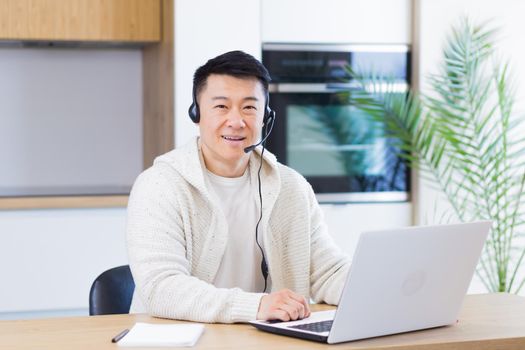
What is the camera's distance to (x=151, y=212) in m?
2.20

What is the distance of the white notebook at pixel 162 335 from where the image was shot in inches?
69.1

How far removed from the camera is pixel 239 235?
240 cm

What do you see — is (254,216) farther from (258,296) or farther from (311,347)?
(311,347)

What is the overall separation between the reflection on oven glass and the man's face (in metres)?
1.91

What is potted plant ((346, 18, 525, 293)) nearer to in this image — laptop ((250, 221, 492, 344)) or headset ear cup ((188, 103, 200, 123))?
headset ear cup ((188, 103, 200, 123))

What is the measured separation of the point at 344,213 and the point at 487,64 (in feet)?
3.16

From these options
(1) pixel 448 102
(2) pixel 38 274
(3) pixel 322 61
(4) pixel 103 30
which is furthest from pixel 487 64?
(2) pixel 38 274

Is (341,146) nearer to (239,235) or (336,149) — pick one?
(336,149)

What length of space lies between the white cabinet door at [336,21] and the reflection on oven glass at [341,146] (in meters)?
0.32

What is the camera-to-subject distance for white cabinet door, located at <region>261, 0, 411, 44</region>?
4219mm

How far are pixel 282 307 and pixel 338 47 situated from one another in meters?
2.52

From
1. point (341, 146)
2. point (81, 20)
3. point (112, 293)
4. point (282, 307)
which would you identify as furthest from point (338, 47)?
point (282, 307)

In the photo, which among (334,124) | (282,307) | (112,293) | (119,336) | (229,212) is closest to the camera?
(119,336)

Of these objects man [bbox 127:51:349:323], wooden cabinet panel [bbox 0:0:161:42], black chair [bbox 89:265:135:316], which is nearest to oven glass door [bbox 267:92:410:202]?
wooden cabinet panel [bbox 0:0:161:42]
